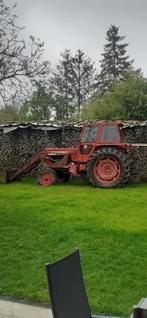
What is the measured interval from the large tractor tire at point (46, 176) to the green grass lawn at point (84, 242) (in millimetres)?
2254

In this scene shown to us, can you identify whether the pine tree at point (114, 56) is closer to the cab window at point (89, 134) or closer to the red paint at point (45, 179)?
the cab window at point (89, 134)

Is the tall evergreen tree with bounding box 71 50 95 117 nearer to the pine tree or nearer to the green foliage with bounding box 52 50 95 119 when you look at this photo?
the green foliage with bounding box 52 50 95 119

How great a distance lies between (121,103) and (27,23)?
30.7ft

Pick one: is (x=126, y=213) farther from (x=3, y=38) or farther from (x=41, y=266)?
(x=3, y=38)

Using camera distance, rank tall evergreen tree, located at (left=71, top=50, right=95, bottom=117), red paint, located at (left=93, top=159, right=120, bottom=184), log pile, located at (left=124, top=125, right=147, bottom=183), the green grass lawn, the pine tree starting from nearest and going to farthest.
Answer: the green grass lawn < red paint, located at (left=93, top=159, right=120, bottom=184) < log pile, located at (left=124, top=125, right=147, bottom=183) < tall evergreen tree, located at (left=71, top=50, right=95, bottom=117) < the pine tree

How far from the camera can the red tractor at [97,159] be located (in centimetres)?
1188

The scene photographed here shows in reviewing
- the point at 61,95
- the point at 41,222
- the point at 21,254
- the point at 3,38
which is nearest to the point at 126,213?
the point at 41,222

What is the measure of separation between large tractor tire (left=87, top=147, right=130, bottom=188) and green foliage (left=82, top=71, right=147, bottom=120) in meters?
8.83

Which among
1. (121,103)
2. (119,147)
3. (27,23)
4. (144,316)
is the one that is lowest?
(144,316)

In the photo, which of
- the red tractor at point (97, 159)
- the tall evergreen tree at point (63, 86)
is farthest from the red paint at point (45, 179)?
the tall evergreen tree at point (63, 86)

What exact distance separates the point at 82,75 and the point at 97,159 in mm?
24528

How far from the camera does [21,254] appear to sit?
18.3 ft

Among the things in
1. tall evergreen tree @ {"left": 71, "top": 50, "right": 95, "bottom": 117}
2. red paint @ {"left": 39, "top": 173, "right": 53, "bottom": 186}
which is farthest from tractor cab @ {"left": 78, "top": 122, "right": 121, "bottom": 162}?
tall evergreen tree @ {"left": 71, "top": 50, "right": 95, "bottom": 117}

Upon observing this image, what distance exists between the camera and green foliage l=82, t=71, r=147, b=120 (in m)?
20.5
